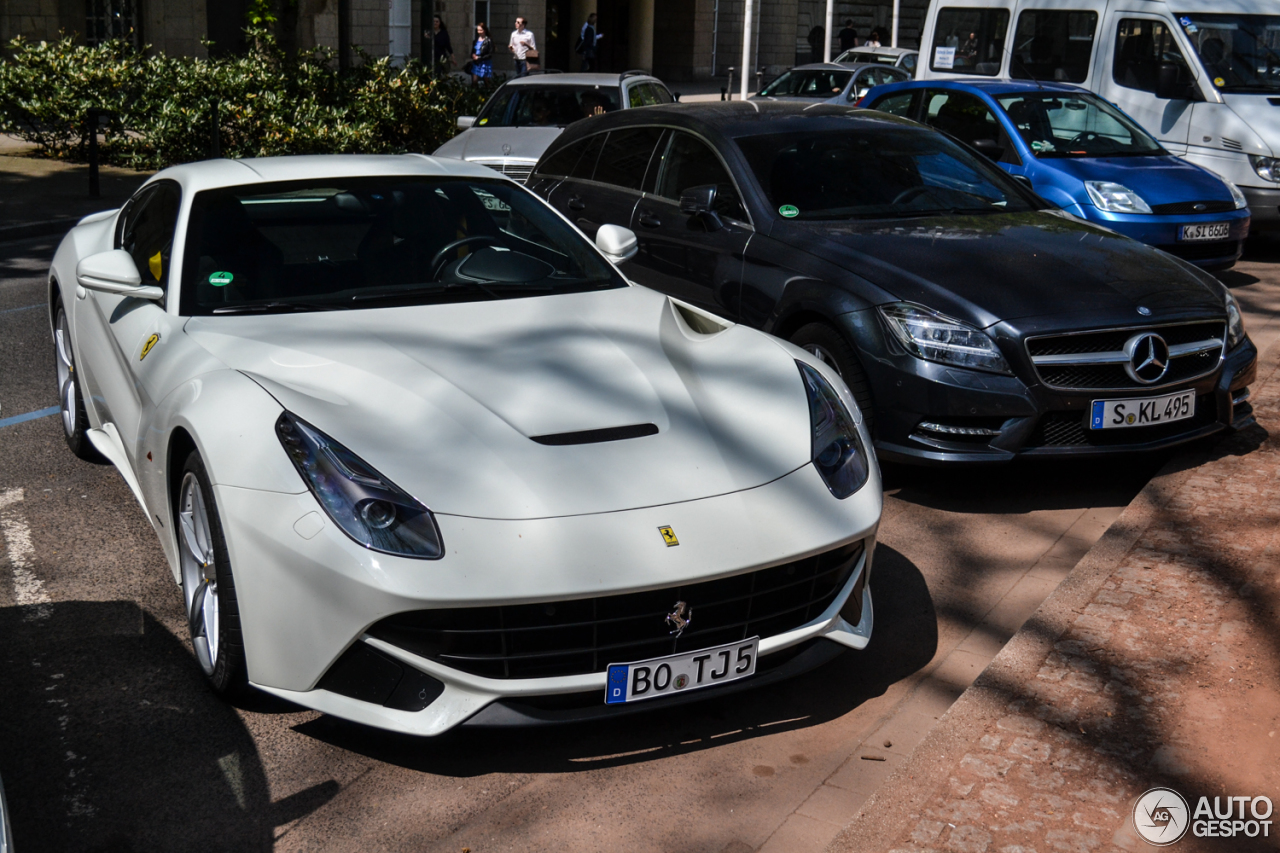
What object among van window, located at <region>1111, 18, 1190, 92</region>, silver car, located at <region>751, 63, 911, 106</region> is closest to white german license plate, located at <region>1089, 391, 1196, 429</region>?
van window, located at <region>1111, 18, 1190, 92</region>

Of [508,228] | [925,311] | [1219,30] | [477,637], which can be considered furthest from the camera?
[1219,30]

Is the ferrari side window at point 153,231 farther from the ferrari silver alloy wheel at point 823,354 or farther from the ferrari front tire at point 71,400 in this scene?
the ferrari silver alloy wheel at point 823,354

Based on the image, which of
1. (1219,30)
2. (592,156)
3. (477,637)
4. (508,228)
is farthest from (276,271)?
(1219,30)

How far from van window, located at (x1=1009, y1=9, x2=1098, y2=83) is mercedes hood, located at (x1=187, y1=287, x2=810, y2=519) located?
30.7ft

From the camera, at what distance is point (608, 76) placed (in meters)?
12.5

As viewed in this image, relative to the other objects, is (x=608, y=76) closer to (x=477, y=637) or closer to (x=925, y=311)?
(x=925, y=311)

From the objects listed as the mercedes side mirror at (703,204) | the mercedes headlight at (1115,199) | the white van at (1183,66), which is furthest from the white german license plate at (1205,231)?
the mercedes side mirror at (703,204)

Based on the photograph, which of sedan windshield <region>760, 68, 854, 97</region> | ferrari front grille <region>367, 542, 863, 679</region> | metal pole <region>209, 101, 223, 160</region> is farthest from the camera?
sedan windshield <region>760, 68, 854, 97</region>

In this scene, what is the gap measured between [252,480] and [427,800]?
0.90 metres

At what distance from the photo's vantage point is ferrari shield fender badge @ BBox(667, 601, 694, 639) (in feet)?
10.0

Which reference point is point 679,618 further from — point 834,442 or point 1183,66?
point 1183,66

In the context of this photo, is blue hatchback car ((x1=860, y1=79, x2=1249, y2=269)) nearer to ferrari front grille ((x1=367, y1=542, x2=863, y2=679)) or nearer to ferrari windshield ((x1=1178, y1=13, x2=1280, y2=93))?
ferrari windshield ((x1=1178, y1=13, x2=1280, y2=93))

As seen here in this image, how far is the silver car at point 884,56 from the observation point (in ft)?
87.7

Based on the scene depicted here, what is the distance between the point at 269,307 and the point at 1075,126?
764 centimetres
